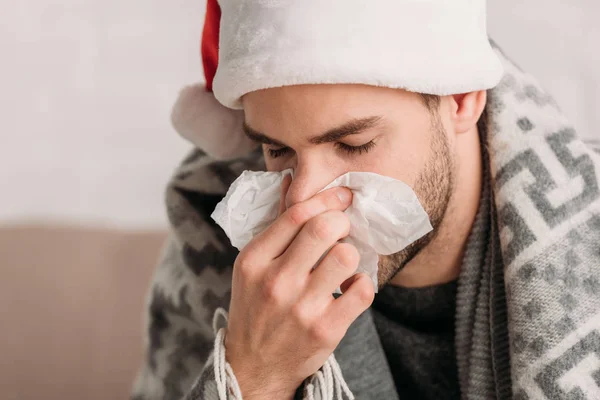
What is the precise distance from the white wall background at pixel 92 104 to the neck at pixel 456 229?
67cm

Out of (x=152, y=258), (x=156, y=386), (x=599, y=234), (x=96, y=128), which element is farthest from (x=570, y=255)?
(x=96, y=128)

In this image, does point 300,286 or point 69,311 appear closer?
point 300,286

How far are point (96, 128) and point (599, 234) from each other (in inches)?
41.3

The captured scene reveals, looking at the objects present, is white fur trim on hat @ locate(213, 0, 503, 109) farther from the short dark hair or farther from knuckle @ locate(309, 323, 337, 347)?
knuckle @ locate(309, 323, 337, 347)

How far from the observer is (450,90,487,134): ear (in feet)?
3.03

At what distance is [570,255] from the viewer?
2.87 feet

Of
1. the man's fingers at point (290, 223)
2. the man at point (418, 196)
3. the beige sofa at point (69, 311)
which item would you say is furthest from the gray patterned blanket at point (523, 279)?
the beige sofa at point (69, 311)

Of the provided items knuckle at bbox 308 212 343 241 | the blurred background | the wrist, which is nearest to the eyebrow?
knuckle at bbox 308 212 343 241

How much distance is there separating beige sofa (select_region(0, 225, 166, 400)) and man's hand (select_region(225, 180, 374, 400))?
0.68 meters

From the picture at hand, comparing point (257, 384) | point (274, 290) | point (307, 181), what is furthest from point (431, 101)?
point (257, 384)

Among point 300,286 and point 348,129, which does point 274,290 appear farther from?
point 348,129

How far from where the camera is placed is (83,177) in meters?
1.47

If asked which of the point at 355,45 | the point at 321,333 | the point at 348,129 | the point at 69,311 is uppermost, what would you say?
the point at 355,45

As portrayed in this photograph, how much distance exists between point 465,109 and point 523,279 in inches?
9.7
